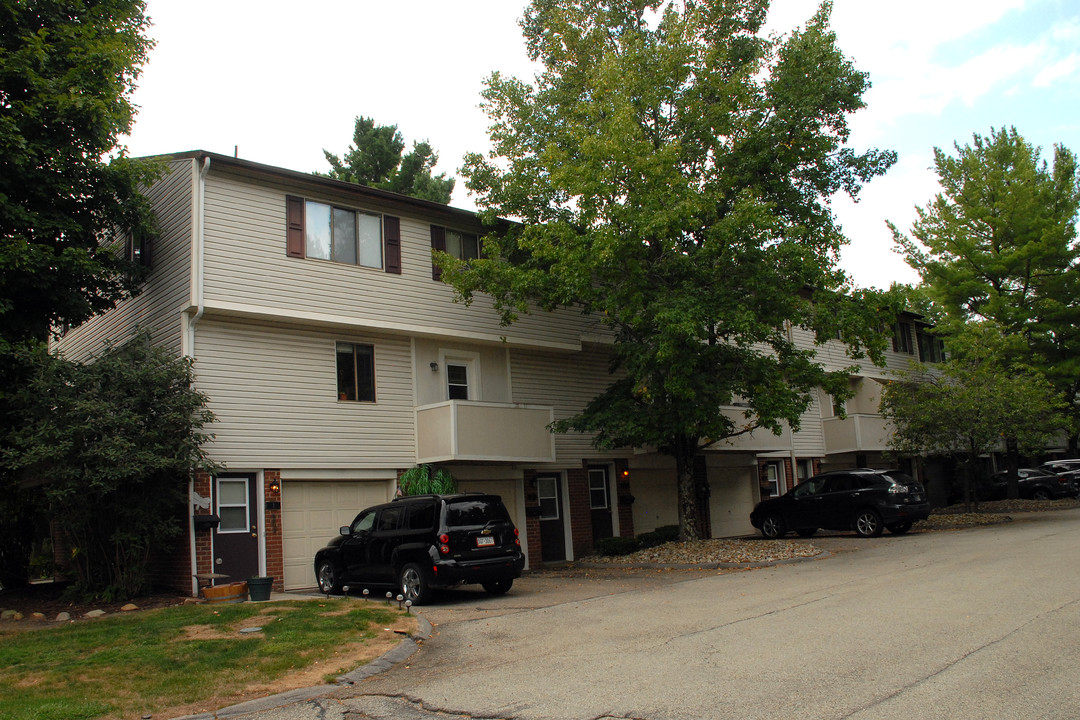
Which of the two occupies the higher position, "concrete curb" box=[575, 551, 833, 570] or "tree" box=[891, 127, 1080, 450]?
"tree" box=[891, 127, 1080, 450]

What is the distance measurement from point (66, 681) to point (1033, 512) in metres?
27.9

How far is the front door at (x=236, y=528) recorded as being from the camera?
15594 millimetres

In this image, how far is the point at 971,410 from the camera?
2433 centimetres

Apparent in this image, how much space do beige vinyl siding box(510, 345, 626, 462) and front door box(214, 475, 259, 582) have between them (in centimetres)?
692

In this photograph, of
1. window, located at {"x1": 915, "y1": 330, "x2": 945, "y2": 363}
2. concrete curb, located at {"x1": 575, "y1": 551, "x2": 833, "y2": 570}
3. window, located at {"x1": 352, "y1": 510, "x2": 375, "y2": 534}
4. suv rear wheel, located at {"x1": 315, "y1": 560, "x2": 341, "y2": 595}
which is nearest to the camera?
window, located at {"x1": 352, "y1": 510, "x2": 375, "y2": 534}

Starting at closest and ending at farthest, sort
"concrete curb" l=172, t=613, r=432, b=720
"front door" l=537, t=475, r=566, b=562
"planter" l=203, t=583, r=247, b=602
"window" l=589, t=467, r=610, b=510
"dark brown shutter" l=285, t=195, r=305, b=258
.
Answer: "concrete curb" l=172, t=613, r=432, b=720, "planter" l=203, t=583, r=247, b=602, "dark brown shutter" l=285, t=195, r=305, b=258, "front door" l=537, t=475, r=566, b=562, "window" l=589, t=467, r=610, b=510

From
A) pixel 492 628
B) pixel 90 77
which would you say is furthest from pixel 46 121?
pixel 492 628

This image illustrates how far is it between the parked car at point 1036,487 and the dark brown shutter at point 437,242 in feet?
79.8

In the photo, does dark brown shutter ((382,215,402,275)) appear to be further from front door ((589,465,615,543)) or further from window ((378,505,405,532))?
front door ((589,465,615,543))

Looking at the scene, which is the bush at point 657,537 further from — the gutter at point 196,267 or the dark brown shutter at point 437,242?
the gutter at point 196,267

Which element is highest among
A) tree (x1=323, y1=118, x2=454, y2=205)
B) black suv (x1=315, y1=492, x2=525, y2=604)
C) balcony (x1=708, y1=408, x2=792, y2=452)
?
tree (x1=323, y1=118, x2=454, y2=205)

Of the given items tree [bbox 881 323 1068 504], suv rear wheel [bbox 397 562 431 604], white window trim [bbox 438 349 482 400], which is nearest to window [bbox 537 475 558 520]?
white window trim [bbox 438 349 482 400]

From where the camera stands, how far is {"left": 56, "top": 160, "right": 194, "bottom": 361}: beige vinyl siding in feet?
53.4

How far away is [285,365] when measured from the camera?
55.9 ft
